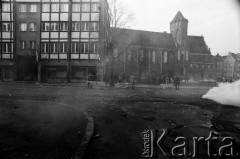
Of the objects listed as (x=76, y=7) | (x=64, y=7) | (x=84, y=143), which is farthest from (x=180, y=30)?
(x=84, y=143)

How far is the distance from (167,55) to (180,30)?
27.0 feet

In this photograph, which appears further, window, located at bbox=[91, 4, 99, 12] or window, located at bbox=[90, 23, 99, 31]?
window, located at bbox=[90, 23, 99, 31]

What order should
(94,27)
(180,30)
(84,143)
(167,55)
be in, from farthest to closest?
(167,55)
(180,30)
(94,27)
(84,143)

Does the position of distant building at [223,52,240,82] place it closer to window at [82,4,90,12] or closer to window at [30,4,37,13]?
window at [82,4,90,12]

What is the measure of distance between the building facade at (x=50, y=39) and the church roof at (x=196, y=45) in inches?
1892

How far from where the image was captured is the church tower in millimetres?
63219

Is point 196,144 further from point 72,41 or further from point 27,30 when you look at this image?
point 27,30

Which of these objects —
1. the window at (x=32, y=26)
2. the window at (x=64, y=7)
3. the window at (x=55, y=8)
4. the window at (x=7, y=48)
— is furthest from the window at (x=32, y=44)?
the window at (x=64, y=7)

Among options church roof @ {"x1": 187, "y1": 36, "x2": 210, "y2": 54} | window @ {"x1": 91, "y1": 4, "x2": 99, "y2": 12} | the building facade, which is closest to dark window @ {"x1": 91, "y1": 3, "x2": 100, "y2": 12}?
window @ {"x1": 91, "y1": 4, "x2": 99, "y2": 12}

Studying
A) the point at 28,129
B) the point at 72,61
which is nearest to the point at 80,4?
the point at 72,61

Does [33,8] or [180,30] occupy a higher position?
[180,30]

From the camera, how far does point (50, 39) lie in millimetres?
33281

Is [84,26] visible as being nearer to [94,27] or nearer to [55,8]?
[94,27]

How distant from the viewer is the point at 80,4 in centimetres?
3272
